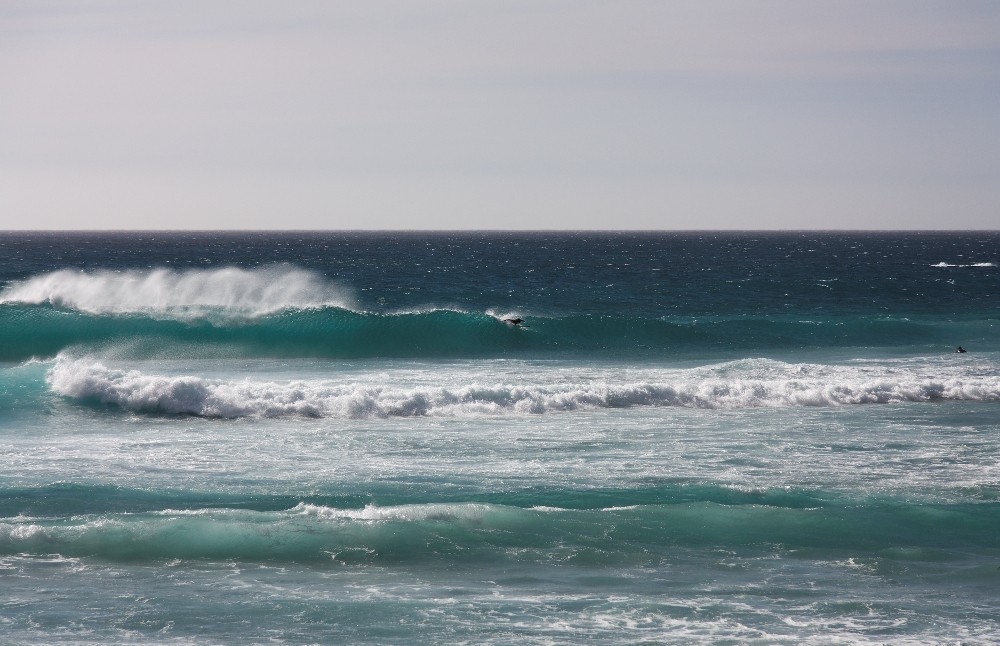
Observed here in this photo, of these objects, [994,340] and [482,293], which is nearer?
[994,340]

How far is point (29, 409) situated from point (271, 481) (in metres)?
8.48

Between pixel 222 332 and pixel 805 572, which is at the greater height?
pixel 222 332

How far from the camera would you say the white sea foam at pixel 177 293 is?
1357 inches

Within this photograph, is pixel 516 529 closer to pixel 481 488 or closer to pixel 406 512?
pixel 406 512

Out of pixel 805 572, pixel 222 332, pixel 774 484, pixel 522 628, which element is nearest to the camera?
pixel 522 628

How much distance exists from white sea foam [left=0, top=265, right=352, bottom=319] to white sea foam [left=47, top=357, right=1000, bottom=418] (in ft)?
38.6

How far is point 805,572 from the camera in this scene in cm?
1094

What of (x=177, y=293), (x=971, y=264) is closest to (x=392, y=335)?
(x=177, y=293)

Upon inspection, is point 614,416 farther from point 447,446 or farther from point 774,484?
point 774,484

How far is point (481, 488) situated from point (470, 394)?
7.00m

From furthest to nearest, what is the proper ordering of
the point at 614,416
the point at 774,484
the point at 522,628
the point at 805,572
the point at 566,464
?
the point at 614,416 < the point at 566,464 < the point at 774,484 < the point at 805,572 < the point at 522,628

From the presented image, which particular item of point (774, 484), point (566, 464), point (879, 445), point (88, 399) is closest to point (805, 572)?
point (774, 484)

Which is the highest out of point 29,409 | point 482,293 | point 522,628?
point 482,293

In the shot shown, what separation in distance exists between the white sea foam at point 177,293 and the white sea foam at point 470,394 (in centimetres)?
1175
